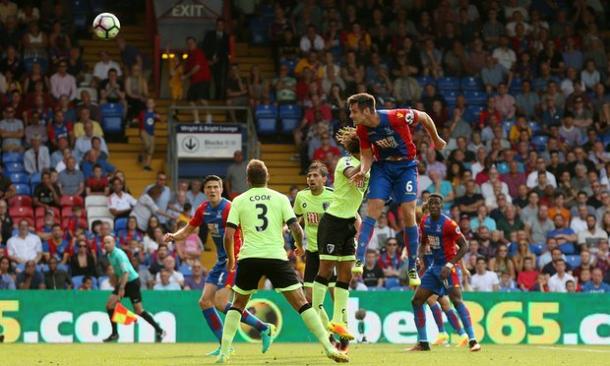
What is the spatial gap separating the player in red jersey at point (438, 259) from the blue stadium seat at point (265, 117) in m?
10.8

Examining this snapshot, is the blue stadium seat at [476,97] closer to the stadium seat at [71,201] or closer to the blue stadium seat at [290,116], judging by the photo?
the blue stadium seat at [290,116]

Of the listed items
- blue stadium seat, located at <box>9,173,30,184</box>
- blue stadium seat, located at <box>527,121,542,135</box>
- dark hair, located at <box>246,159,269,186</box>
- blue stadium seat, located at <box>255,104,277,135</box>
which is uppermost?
blue stadium seat, located at <box>255,104,277,135</box>

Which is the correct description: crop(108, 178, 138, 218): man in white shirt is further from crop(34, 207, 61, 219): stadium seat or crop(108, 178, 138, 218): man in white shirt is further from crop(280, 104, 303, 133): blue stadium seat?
crop(280, 104, 303, 133): blue stadium seat

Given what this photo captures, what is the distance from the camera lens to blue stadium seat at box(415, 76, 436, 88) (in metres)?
32.3

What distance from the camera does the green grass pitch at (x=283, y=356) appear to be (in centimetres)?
1631

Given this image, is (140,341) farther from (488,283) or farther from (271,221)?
(271,221)

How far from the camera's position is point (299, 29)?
33.4 metres

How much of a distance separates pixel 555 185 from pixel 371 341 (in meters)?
7.20

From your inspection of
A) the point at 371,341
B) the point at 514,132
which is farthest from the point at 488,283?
the point at 514,132

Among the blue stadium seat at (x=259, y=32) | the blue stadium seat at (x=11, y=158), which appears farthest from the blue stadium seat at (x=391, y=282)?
the blue stadium seat at (x=259, y=32)

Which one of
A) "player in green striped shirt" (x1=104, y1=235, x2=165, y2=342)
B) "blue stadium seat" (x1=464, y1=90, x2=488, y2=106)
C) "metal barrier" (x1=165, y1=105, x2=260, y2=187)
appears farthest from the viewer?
"blue stadium seat" (x1=464, y1=90, x2=488, y2=106)

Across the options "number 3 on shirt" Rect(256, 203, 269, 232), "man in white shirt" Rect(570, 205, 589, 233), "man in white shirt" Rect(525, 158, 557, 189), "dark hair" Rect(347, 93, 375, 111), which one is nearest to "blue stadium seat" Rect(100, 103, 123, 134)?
"man in white shirt" Rect(525, 158, 557, 189)

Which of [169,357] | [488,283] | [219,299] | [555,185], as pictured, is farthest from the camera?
[555,185]

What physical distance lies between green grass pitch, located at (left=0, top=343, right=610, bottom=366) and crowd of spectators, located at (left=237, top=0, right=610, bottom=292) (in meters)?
6.51
